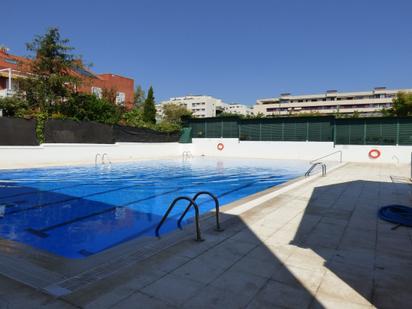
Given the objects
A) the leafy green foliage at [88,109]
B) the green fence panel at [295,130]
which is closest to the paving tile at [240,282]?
the leafy green foliage at [88,109]

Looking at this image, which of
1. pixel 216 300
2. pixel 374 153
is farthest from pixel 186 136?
pixel 216 300

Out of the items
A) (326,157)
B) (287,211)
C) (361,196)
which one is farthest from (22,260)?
(326,157)

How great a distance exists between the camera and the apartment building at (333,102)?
294 feet

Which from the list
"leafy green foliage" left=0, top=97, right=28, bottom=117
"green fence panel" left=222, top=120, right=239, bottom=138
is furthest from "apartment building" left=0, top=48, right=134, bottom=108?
"green fence panel" left=222, top=120, right=239, bottom=138

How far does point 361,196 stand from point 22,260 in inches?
320

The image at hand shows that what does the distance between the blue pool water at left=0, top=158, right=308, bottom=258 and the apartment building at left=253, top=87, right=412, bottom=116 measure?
74159 millimetres

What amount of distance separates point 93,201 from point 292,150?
64.4 ft

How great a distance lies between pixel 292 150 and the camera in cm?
2531

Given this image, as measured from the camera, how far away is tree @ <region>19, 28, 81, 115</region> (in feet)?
69.9

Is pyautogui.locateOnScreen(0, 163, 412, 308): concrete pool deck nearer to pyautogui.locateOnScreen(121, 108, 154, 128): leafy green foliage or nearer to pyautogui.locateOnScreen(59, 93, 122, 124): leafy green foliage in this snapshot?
pyautogui.locateOnScreen(59, 93, 122, 124): leafy green foliage

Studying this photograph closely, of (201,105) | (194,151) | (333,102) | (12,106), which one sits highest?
(201,105)

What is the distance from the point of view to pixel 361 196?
27.3 feet

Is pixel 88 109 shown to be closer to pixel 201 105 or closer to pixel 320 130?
pixel 320 130

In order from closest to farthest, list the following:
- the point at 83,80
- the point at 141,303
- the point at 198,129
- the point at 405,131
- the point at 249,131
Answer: the point at 141,303
the point at 405,131
the point at 83,80
the point at 249,131
the point at 198,129
